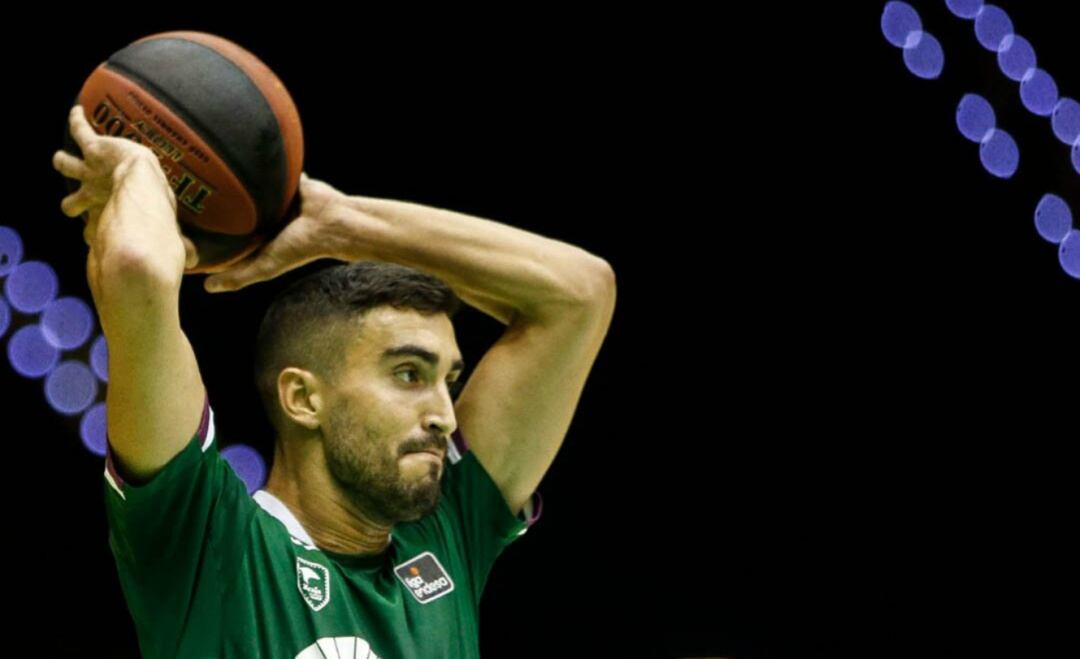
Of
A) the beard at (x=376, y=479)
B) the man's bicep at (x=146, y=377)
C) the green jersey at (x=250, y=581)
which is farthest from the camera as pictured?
the beard at (x=376, y=479)

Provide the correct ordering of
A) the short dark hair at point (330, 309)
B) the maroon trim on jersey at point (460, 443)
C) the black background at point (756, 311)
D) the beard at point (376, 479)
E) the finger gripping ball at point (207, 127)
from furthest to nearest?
the black background at point (756, 311), the maroon trim on jersey at point (460, 443), the short dark hair at point (330, 309), the beard at point (376, 479), the finger gripping ball at point (207, 127)

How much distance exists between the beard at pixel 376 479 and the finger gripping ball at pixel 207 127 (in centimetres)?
36

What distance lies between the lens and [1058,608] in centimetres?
570

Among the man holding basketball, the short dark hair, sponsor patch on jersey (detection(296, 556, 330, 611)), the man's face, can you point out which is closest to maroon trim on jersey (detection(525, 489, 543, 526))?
the man holding basketball

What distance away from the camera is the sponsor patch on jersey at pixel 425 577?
8.80ft

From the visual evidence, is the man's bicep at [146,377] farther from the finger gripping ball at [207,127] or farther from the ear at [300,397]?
the ear at [300,397]

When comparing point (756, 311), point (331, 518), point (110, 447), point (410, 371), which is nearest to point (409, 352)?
point (410, 371)

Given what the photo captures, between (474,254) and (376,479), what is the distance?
1.43 ft

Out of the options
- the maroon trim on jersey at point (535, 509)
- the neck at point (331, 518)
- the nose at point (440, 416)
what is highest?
the nose at point (440, 416)

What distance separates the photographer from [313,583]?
2.51 m

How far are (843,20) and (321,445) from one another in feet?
11.3

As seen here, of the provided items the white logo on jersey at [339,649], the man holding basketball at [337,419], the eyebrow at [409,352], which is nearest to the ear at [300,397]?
the man holding basketball at [337,419]

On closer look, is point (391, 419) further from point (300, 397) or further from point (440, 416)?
point (300, 397)

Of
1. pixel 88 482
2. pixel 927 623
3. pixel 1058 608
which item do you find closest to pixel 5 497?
pixel 88 482
